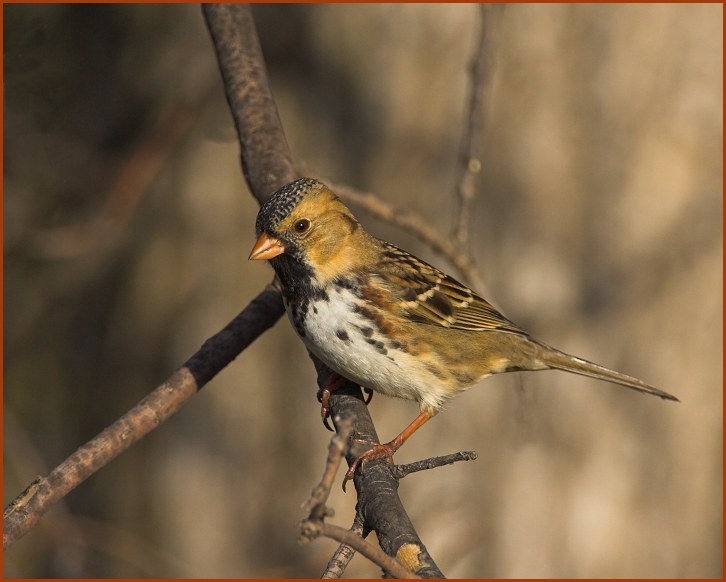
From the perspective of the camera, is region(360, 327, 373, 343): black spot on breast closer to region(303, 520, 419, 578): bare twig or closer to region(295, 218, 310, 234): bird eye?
region(295, 218, 310, 234): bird eye

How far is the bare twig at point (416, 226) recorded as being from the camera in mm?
4109

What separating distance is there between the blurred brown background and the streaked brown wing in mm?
1008

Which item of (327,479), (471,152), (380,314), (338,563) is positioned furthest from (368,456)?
(471,152)

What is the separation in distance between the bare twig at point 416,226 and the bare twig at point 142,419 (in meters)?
0.56

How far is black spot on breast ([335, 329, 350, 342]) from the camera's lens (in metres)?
3.64

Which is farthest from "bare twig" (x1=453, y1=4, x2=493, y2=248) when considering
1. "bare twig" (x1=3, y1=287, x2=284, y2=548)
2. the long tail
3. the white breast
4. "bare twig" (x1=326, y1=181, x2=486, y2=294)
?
"bare twig" (x1=3, y1=287, x2=284, y2=548)

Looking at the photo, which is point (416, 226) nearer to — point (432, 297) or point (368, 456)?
point (432, 297)

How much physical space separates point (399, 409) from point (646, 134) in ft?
7.17

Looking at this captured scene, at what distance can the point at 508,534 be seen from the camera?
232 inches

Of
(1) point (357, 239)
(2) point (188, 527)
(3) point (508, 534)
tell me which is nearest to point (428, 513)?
(3) point (508, 534)

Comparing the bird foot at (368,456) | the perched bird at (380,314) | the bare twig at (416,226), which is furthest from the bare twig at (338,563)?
the bare twig at (416,226)

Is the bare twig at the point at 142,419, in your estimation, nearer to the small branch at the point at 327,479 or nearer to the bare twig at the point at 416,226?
the bare twig at the point at 416,226

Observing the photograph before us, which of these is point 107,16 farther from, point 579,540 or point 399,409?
point 579,540

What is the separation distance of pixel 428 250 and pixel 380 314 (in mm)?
1900
